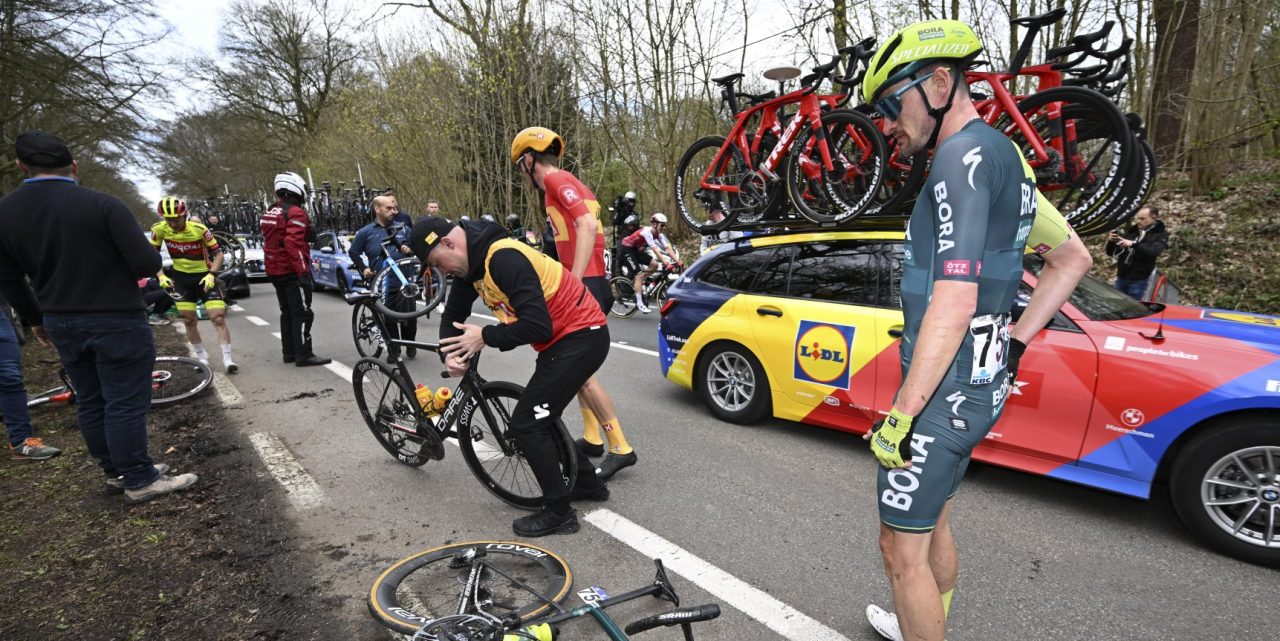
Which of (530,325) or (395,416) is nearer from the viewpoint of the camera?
(530,325)

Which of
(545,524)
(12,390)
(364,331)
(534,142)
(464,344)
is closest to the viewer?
(464,344)

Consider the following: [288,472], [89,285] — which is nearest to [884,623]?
[288,472]

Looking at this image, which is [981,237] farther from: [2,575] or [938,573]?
[2,575]

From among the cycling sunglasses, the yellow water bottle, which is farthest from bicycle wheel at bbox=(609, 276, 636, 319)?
the cycling sunglasses

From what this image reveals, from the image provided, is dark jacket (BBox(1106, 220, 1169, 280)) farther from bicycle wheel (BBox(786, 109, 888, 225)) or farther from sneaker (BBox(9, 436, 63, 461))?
sneaker (BBox(9, 436, 63, 461))

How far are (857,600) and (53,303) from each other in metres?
4.60

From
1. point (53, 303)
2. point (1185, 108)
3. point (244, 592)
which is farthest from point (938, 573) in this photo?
point (1185, 108)

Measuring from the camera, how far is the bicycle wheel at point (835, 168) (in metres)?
4.62

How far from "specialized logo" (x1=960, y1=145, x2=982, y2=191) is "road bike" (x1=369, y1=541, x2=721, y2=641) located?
1.51m

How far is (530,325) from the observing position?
284 centimetres

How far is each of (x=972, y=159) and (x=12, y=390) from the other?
6148 millimetres

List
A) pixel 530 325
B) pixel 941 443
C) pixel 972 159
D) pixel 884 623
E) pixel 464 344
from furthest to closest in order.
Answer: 1. pixel 464 344
2. pixel 530 325
3. pixel 884 623
4. pixel 941 443
5. pixel 972 159

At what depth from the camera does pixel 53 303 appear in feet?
11.2

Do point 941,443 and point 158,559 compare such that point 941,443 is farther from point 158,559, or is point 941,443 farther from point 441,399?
point 158,559
